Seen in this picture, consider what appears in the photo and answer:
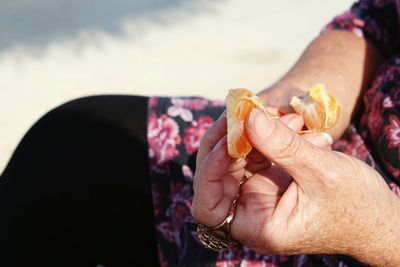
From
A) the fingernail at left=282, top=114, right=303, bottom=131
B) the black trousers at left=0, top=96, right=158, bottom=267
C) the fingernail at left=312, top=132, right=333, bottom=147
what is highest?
the fingernail at left=282, top=114, right=303, bottom=131

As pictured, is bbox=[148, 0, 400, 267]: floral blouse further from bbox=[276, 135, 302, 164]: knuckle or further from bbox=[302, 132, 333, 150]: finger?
bbox=[276, 135, 302, 164]: knuckle

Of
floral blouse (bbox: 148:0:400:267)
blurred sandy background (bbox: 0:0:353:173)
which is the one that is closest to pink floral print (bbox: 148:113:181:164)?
floral blouse (bbox: 148:0:400:267)

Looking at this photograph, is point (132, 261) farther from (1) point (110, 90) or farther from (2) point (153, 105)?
(1) point (110, 90)

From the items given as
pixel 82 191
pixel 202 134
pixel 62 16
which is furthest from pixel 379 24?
pixel 62 16

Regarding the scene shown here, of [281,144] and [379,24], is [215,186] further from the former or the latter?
[379,24]

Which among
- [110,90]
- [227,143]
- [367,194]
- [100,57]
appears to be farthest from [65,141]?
[100,57]

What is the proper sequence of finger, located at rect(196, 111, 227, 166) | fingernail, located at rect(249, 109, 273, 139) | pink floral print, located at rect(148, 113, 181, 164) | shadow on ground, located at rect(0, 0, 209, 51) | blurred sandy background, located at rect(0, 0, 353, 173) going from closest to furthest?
fingernail, located at rect(249, 109, 273, 139), finger, located at rect(196, 111, 227, 166), pink floral print, located at rect(148, 113, 181, 164), blurred sandy background, located at rect(0, 0, 353, 173), shadow on ground, located at rect(0, 0, 209, 51)
